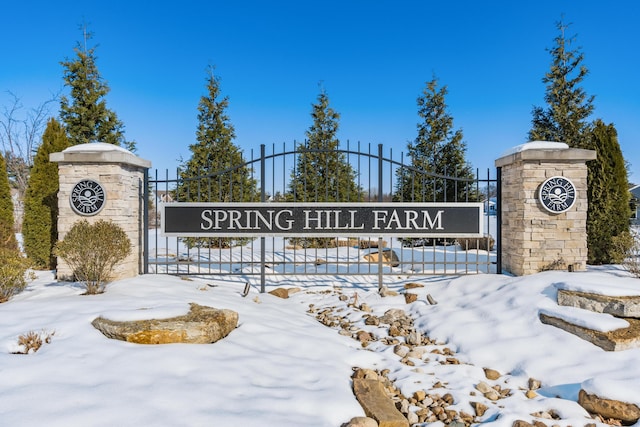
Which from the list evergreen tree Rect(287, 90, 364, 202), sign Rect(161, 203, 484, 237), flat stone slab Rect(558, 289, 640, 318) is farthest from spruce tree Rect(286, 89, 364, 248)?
flat stone slab Rect(558, 289, 640, 318)

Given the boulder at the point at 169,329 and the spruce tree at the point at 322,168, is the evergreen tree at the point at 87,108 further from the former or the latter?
the boulder at the point at 169,329

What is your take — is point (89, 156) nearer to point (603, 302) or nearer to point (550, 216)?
point (603, 302)

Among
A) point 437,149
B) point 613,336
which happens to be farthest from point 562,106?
point 613,336

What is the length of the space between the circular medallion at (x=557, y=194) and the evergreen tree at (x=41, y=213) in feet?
33.3

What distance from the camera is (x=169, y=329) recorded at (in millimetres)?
3676

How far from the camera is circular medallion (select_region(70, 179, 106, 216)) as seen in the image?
20.3 feet

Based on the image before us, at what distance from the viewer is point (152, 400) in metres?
2.65

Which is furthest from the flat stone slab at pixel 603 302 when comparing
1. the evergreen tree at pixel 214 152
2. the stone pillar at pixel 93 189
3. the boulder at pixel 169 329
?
the evergreen tree at pixel 214 152

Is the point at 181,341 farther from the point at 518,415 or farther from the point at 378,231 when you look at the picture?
the point at 378,231

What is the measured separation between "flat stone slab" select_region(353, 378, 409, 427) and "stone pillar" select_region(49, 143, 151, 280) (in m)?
4.88

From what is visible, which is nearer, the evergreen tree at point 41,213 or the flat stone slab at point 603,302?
the flat stone slab at point 603,302

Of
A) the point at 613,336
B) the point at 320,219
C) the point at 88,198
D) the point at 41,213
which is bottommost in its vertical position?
the point at 613,336

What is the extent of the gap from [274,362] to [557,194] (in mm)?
5456

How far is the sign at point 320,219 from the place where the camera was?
6305mm
